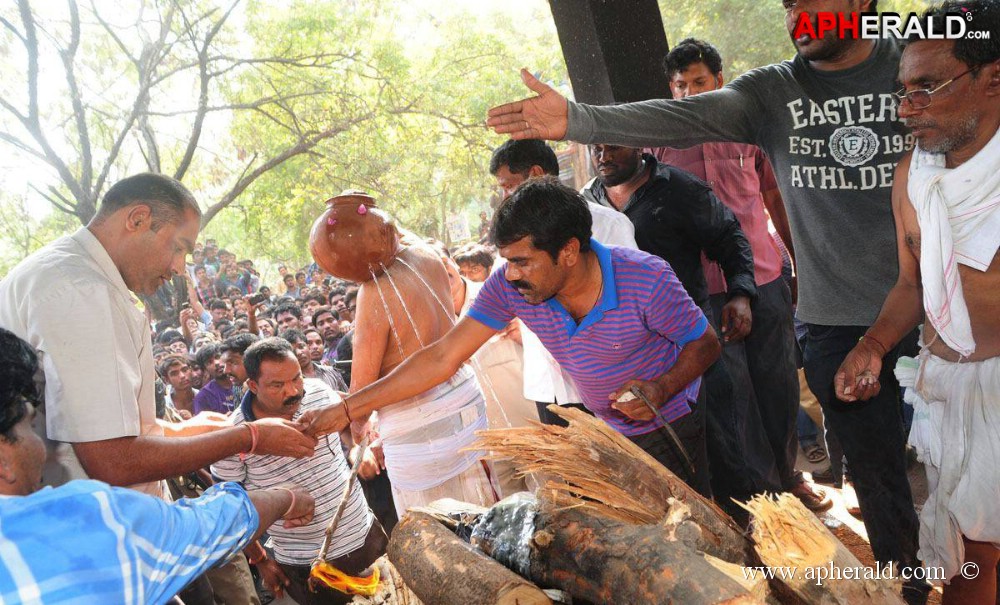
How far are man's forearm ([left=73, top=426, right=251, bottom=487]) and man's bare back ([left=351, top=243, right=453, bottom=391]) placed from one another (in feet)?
2.50

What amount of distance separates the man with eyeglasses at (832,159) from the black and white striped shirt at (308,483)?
216 centimetres

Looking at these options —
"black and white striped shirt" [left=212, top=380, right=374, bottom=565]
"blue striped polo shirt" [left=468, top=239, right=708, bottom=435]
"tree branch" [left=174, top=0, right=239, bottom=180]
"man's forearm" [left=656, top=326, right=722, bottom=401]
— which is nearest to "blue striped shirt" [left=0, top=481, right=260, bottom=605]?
"blue striped polo shirt" [left=468, top=239, right=708, bottom=435]

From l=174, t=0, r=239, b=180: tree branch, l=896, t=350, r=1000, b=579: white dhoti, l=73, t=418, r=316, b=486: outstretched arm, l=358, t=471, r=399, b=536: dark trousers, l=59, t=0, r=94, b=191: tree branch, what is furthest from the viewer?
l=174, t=0, r=239, b=180: tree branch

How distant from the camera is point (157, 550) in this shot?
166 cm

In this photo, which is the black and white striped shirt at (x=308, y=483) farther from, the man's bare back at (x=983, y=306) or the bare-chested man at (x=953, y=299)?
the man's bare back at (x=983, y=306)

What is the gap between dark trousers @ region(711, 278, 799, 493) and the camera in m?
3.97

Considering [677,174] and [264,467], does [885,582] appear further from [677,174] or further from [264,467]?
[264,467]

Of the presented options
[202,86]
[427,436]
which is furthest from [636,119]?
[202,86]

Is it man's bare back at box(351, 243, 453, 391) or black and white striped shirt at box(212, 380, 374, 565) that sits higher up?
man's bare back at box(351, 243, 453, 391)

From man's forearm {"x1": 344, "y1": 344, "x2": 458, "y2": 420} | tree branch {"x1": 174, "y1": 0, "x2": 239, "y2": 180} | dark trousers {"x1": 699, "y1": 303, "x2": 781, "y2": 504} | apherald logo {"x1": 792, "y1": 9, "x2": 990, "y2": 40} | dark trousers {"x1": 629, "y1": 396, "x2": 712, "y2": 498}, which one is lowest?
dark trousers {"x1": 699, "y1": 303, "x2": 781, "y2": 504}

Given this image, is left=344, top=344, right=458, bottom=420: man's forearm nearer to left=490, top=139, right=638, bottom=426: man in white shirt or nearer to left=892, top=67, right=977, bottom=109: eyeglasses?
left=490, top=139, right=638, bottom=426: man in white shirt

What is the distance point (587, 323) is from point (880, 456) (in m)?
1.34

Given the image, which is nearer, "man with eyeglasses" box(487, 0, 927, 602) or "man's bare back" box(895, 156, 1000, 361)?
"man's bare back" box(895, 156, 1000, 361)

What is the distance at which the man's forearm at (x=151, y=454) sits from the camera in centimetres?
244
